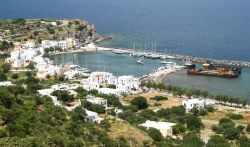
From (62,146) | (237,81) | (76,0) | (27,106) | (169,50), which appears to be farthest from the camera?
(76,0)

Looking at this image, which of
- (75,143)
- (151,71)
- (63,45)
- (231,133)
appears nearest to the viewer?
(75,143)

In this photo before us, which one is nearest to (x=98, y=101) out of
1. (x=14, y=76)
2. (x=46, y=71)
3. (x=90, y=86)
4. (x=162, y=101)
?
(x=162, y=101)

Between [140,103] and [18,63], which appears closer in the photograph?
[140,103]

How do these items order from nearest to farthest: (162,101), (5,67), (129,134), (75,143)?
(75,143)
(129,134)
(162,101)
(5,67)

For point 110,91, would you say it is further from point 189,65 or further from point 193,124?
point 189,65

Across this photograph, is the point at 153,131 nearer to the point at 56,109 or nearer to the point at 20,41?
the point at 56,109

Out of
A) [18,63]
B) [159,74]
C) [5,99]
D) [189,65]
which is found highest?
[5,99]

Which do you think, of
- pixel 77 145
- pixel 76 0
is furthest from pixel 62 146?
pixel 76 0

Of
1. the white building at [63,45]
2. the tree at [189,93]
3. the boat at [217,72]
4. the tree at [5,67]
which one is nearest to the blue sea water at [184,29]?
the white building at [63,45]
